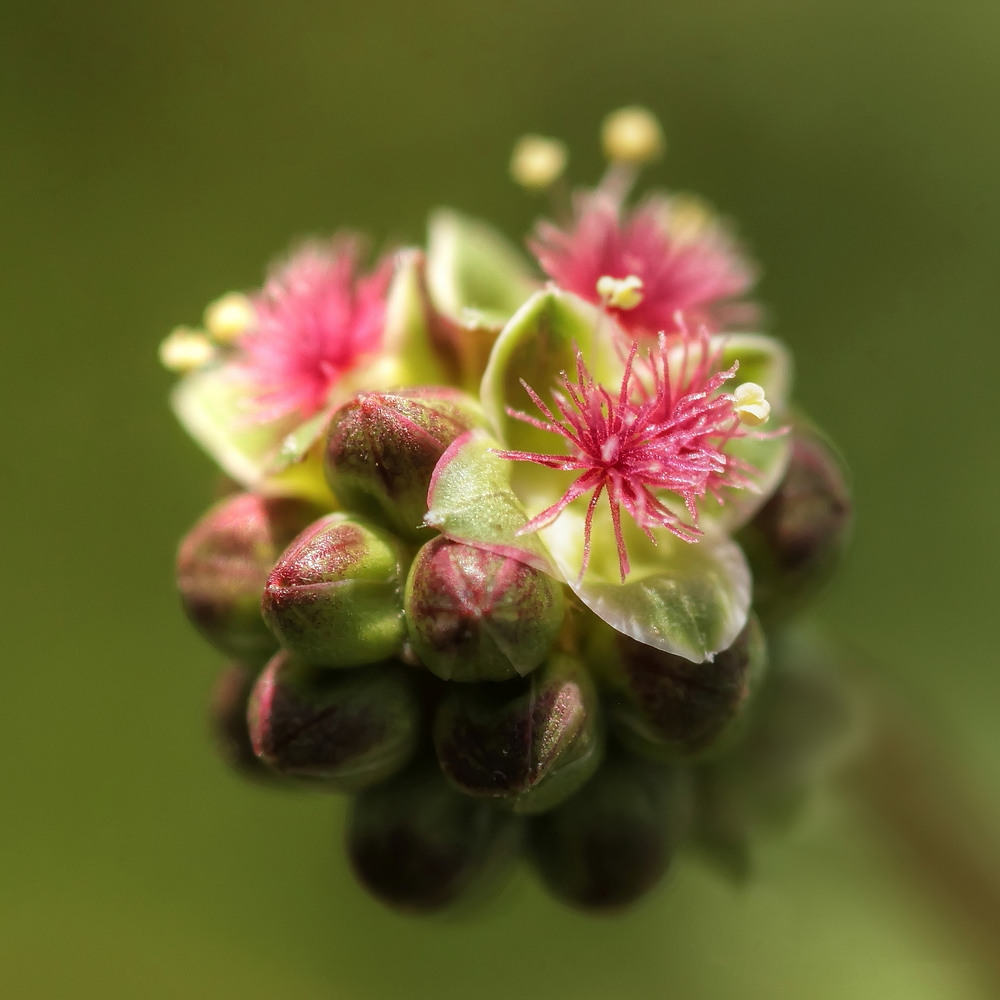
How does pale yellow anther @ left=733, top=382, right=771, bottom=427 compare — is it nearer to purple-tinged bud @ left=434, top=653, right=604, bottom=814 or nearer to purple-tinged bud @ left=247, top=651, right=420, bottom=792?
purple-tinged bud @ left=434, top=653, right=604, bottom=814

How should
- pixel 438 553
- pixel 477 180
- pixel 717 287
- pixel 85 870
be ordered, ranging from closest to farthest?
pixel 438 553
pixel 717 287
pixel 85 870
pixel 477 180

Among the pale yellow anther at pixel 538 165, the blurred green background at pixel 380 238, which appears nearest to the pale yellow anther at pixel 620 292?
the pale yellow anther at pixel 538 165

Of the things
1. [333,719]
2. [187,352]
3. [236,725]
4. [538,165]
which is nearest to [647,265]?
[538,165]

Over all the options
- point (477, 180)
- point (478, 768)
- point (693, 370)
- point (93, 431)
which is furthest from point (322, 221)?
point (478, 768)

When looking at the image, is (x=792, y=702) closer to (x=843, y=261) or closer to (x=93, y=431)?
(x=843, y=261)

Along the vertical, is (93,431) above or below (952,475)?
above

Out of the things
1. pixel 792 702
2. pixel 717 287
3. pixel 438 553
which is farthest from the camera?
pixel 792 702

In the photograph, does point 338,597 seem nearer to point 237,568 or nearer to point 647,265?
point 237,568

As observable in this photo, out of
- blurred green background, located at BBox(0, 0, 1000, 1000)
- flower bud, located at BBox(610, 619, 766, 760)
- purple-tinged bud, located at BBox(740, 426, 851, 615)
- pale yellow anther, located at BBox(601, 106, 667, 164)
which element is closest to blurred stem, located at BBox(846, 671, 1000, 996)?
blurred green background, located at BBox(0, 0, 1000, 1000)
